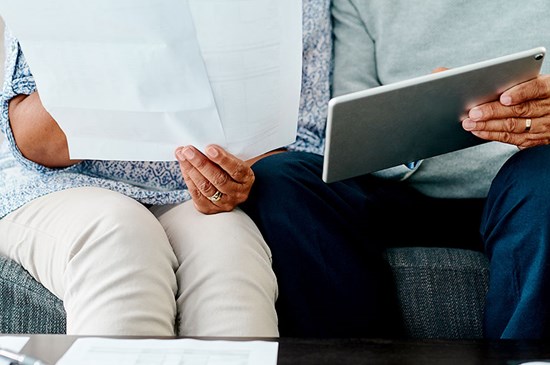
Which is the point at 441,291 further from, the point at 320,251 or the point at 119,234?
the point at 119,234

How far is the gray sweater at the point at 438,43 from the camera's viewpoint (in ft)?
4.52

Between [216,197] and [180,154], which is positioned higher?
[180,154]

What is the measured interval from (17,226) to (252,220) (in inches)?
15.9

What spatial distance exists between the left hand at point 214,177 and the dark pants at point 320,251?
6 centimetres

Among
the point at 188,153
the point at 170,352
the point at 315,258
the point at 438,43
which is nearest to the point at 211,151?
the point at 188,153

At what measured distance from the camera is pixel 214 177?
108 cm

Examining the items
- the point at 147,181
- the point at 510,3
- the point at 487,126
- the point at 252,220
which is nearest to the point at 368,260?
the point at 252,220

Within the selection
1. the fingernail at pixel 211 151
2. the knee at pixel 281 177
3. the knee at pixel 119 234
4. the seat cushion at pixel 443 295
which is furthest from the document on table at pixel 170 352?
the seat cushion at pixel 443 295

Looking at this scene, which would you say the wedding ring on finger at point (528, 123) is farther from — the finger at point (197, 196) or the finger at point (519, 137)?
the finger at point (197, 196)

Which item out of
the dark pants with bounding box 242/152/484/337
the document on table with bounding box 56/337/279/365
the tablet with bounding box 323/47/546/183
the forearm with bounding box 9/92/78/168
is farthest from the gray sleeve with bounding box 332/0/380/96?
the document on table with bounding box 56/337/279/365

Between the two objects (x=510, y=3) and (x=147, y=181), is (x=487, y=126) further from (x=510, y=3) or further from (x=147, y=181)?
(x=147, y=181)

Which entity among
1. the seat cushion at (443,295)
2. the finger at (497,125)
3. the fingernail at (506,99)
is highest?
the fingernail at (506,99)

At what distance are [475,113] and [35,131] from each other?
72 centimetres

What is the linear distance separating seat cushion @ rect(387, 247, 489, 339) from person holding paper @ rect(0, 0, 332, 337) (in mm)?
293
